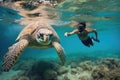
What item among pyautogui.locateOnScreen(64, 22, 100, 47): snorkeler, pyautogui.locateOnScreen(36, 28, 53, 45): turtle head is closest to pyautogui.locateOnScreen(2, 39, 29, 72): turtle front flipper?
pyautogui.locateOnScreen(36, 28, 53, 45): turtle head

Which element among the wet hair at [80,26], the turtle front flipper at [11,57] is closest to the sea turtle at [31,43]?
the turtle front flipper at [11,57]

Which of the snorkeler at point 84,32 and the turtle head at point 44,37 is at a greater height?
the turtle head at point 44,37

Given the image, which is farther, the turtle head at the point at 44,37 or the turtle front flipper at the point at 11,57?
the turtle head at the point at 44,37

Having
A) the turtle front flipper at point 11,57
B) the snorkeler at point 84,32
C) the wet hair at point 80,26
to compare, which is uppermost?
the turtle front flipper at point 11,57

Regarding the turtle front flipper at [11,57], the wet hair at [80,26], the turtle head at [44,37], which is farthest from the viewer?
the wet hair at [80,26]

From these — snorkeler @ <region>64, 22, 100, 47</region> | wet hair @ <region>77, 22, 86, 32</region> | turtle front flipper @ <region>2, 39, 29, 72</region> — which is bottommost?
snorkeler @ <region>64, 22, 100, 47</region>

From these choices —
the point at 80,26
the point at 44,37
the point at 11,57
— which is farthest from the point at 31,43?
the point at 80,26

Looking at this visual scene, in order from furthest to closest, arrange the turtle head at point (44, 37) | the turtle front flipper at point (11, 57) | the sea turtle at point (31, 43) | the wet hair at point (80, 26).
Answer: the wet hair at point (80, 26) → the turtle head at point (44, 37) → the sea turtle at point (31, 43) → the turtle front flipper at point (11, 57)

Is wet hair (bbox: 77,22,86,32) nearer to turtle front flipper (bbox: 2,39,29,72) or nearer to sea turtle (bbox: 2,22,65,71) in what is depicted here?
sea turtle (bbox: 2,22,65,71)

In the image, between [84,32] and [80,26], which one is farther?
[84,32]

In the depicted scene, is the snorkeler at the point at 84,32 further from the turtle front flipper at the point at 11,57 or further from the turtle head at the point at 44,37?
the turtle front flipper at the point at 11,57

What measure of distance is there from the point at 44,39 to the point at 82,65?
4.94 m

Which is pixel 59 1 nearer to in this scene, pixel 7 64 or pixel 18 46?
pixel 18 46

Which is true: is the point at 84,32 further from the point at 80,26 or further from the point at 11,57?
the point at 11,57
